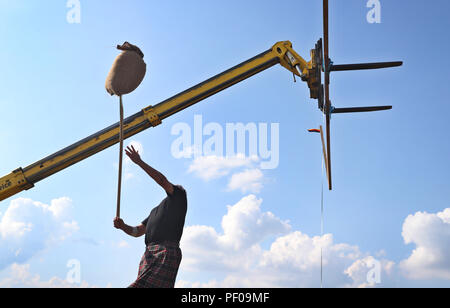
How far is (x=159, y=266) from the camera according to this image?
4719 millimetres

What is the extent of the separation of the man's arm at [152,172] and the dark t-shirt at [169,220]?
110mm

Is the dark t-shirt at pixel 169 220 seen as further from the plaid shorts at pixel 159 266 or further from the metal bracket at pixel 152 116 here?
the metal bracket at pixel 152 116

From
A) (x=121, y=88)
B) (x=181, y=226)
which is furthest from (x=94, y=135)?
(x=181, y=226)

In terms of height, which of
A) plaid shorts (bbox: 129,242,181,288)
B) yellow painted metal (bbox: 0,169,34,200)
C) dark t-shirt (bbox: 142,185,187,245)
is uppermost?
yellow painted metal (bbox: 0,169,34,200)

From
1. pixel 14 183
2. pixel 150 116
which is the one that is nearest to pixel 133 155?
pixel 150 116

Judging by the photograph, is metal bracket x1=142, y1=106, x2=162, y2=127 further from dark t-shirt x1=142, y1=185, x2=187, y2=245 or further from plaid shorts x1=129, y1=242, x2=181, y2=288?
plaid shorts x1=129, y1=242, x2=181, y2=288

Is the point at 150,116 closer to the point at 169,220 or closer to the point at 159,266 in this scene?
the point at 169,220

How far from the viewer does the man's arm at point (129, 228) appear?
5699mm

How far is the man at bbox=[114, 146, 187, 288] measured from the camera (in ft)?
15.4

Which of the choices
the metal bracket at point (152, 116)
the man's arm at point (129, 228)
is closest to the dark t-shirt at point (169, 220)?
the man's arm at point (129, 228)

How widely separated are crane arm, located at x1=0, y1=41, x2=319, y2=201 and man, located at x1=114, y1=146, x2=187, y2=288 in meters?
3.62

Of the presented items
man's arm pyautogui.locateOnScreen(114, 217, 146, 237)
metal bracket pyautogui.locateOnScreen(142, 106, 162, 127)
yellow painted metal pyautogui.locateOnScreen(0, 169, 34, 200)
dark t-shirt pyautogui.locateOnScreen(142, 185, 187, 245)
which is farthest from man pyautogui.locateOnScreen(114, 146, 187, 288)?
yellow painted metal pyautogui.locateOnScreen(0, 169, 34, 200)
